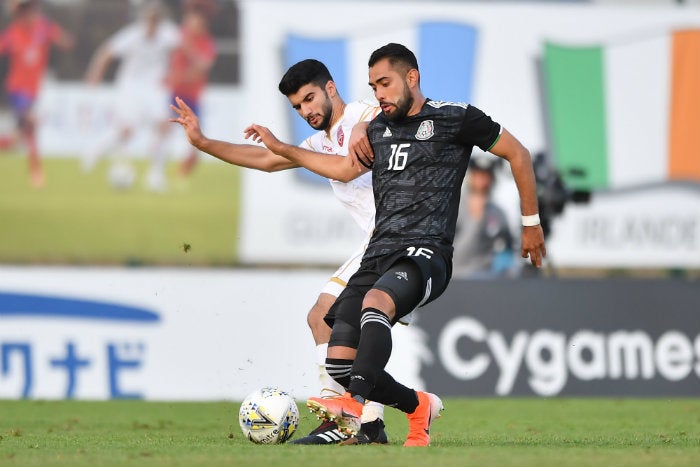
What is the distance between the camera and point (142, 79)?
1634 centimetres

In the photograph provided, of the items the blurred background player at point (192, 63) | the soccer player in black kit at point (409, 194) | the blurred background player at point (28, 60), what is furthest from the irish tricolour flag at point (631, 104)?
the soccer player in black kit at point (409, 194)

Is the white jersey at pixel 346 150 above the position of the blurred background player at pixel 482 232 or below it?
above

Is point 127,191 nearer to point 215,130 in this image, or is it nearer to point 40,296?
point 215,130

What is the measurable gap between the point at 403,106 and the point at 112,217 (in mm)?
9468

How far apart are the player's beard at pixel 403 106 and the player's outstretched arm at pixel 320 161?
0.40 metres

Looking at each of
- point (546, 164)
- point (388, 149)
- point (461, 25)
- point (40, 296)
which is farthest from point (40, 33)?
point (388, 149)

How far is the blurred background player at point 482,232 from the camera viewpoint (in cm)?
1566

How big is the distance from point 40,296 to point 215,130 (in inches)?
148

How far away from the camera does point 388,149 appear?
754cm

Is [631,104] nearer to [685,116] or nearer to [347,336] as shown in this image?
[685,116]

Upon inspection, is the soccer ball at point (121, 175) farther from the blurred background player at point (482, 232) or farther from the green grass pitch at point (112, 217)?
the blurred background player at point (482, 232)

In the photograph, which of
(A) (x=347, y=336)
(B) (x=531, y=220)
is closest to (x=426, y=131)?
(B) (x=531, y=220)

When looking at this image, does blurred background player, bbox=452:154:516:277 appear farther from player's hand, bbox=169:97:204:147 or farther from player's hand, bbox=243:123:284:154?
player's hand, bbox=243:123:284:154

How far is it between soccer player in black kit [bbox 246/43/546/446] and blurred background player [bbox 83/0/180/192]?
8894 millimetres
